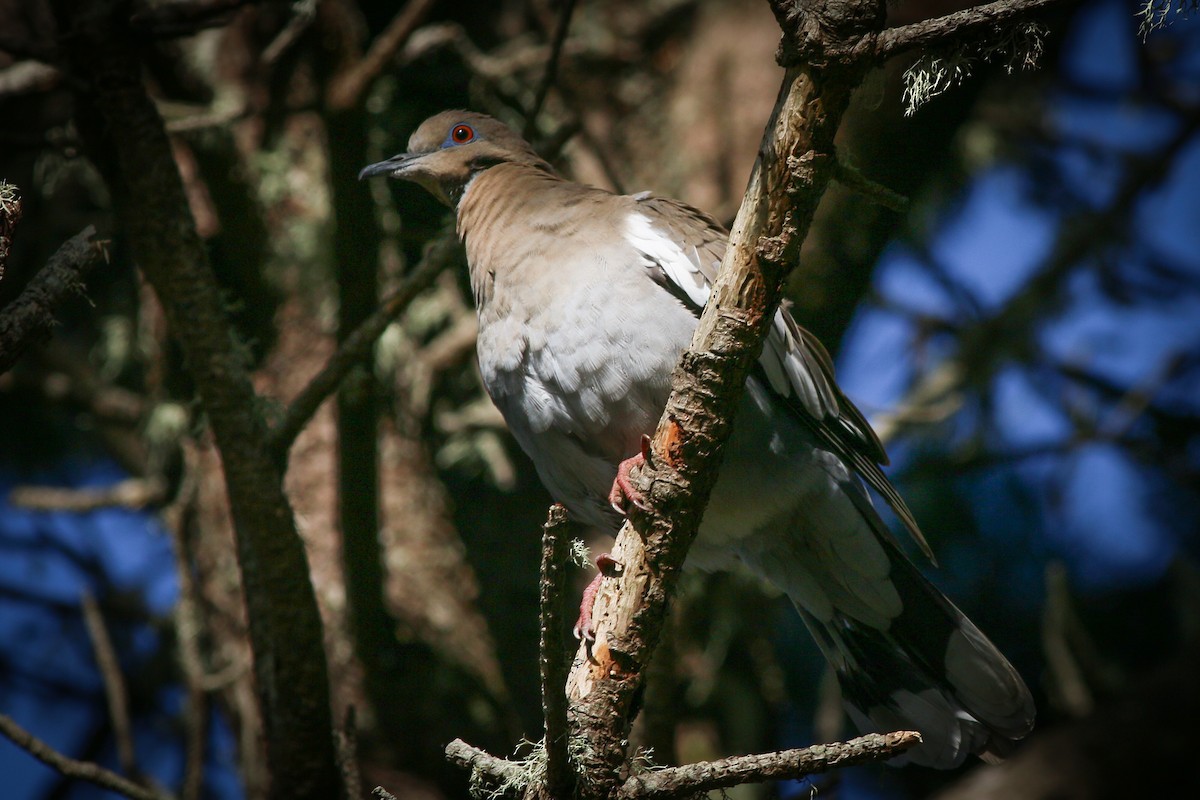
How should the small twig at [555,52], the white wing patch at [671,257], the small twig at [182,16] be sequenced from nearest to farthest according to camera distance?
the white wing patch at [671,257] < the small twig at [182,16] < the small twig at [555,52]

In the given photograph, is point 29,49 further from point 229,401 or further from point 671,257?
point 671,257

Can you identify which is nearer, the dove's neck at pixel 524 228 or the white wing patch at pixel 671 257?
the white wing patch at pixel 671 257

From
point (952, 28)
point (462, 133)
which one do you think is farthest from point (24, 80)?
point (952, 28)

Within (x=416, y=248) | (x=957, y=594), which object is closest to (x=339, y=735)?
(x=416, y=248)

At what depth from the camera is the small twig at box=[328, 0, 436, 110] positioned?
3.52 metres

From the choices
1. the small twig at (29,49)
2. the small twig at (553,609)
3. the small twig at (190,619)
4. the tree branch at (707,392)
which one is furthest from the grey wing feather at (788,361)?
the small twig at (190,619)

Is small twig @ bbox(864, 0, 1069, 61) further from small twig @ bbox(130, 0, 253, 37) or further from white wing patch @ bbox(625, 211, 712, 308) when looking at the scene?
small twig @ bbox(130, 0, 253, 37)

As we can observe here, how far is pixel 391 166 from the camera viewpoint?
353cm

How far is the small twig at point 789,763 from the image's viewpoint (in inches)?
70.6

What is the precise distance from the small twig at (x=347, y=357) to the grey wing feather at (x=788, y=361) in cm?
71

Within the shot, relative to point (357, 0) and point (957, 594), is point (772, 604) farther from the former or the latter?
point (357, 0)

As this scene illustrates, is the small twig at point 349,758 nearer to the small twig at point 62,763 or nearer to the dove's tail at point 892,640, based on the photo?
the small twig at point 62,763

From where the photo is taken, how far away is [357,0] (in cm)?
518

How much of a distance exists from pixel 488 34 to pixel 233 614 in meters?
3.37
